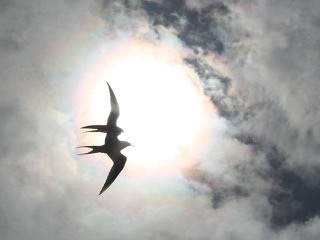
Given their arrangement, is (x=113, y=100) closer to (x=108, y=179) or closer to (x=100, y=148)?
(x=100, y=148)

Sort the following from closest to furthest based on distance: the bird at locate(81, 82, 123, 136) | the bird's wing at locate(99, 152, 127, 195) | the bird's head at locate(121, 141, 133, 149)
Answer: the bird at locate(81, 82, 123, 136) → the bird's head at locate(121, 141, 133, 149) → the bird's wing at locate(99, 152, 127, 195)

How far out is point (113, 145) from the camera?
92.7 feet

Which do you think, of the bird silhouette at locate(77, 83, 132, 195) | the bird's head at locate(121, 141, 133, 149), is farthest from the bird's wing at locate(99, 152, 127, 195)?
the bird's head at locate(121, 141, 133, 149)

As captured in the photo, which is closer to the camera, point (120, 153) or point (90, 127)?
point (90, 127)

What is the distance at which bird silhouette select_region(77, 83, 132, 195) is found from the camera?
89.5ft

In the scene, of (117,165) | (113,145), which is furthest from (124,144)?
(117,165)

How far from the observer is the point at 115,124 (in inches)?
1081

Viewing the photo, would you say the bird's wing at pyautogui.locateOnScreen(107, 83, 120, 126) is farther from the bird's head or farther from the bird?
the bird's head

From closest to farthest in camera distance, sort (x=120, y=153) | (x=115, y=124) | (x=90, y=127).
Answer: (x=90, y=127) < (x=115, y=124) < (x=120, y=153)

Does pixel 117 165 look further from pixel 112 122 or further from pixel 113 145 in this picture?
pixel 112 122

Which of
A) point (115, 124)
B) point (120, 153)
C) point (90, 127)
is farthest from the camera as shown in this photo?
point (120, 153)

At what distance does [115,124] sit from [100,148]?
1.89m

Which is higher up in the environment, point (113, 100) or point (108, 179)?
point (113, 100)

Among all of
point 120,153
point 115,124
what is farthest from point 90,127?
point 120,153
